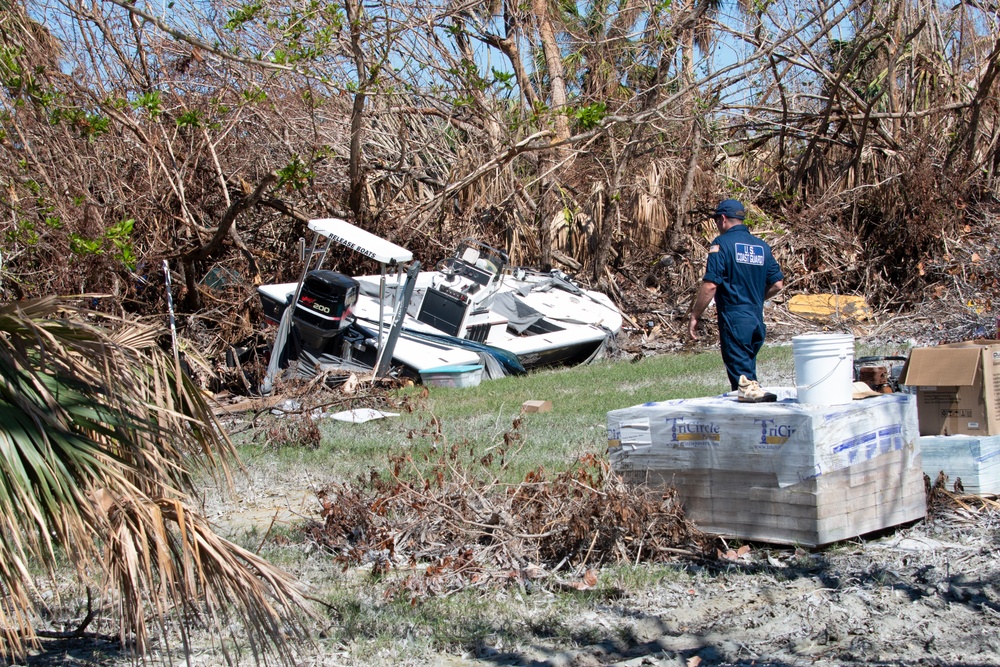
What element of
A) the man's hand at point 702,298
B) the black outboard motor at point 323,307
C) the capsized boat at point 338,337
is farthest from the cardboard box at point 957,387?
the black outboard motor at point 323,307

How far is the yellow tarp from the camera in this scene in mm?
14891

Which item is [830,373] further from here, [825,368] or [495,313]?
[495,313]

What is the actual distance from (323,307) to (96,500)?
26.7 feet

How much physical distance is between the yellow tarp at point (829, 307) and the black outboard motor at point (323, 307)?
24.3ft

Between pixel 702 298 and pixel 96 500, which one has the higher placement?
pixel 702 298

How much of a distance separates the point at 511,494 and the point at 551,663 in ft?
5.38

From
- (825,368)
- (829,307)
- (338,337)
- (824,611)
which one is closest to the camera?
(824,611)

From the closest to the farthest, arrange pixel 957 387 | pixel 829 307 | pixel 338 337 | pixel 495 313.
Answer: pixel 957 387
pixel 338 337
pixel 495 313
pixel 829 307

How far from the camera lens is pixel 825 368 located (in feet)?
16.4

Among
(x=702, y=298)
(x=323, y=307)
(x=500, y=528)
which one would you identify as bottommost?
(x=500, y=528)

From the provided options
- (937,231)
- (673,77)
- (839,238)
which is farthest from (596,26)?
(937,231)

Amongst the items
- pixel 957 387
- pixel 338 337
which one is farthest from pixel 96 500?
pixel 338 337

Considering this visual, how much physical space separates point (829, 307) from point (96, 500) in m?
13.6

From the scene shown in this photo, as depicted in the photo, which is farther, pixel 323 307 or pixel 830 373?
pixel 323 307
